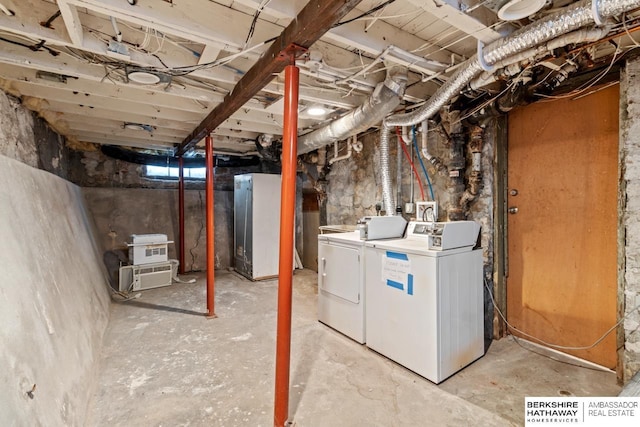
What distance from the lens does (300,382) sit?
2.10 meters

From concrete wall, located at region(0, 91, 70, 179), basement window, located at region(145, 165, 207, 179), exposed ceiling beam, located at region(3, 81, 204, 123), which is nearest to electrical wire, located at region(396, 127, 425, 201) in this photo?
Answer: exposed ceiling beam, located at region(3, 81, 204, 123)

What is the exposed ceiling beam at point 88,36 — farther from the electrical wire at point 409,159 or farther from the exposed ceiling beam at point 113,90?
the electrical wire at point 409,159

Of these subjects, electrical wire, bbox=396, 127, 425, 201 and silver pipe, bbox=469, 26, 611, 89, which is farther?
electrical wire, bbox=396, 127, 425, 201

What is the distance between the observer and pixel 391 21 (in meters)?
1.84

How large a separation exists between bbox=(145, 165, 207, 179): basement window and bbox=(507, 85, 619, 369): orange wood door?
200 inches

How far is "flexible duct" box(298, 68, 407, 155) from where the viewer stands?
89.4 inches

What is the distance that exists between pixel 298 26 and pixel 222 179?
473 cm

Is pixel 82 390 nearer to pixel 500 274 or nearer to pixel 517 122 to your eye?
pixel 500 274

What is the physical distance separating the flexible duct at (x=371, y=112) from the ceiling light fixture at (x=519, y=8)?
84cm

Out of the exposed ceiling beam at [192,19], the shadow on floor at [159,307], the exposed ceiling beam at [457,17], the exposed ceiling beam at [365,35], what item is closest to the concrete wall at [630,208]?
the exposed ceiling beam at [457,17]

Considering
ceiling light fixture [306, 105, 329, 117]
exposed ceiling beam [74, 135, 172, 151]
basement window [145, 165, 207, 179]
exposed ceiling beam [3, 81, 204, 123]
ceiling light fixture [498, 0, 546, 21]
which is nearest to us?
ceiling light fixture [498, 0, 546, 21]

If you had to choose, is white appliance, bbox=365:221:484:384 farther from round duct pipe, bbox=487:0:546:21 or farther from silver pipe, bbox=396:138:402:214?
round duct pipe, bbox=487:0:546:21

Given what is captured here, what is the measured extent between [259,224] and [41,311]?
125 inches

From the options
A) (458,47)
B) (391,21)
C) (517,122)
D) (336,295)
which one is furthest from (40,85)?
(517,122)
